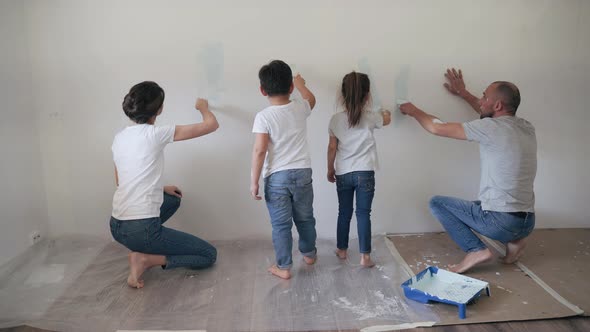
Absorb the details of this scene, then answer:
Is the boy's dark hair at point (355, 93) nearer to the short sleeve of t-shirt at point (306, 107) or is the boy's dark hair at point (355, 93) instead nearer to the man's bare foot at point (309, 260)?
the short sleeve of t-shirt at point (306, 107)

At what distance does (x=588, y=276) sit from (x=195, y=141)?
212 centimetres

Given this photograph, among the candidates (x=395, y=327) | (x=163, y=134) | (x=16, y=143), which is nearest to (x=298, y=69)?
(x=163, y=134)

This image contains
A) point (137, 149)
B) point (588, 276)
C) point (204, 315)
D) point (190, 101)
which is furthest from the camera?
point (190, 101)

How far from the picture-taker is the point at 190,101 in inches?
104

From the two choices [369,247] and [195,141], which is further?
[195,141]

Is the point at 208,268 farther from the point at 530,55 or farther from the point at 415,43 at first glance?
the point at 530,55

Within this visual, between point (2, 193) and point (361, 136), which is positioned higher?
point (361, 136)

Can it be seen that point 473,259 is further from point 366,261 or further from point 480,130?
point 480,130

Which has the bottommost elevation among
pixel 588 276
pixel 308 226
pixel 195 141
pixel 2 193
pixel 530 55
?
pixel 588 276

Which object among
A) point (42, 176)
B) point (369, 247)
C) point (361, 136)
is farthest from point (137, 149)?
point (369, 247)

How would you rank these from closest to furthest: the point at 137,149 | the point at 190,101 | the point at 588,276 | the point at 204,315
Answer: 1. the point at 204,315
2. the point at 137,149
3. the point at 588,276
4. the point at 190,101

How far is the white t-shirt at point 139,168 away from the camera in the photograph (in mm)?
2207

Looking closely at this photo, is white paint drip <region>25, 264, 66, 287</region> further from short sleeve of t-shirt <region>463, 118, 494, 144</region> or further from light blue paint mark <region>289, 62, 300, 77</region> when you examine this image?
short sleeve of t-shirt <region>463, 118, 494, 144</region>

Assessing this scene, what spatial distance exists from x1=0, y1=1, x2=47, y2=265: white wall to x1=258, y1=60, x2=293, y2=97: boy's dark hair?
4.21 ft
